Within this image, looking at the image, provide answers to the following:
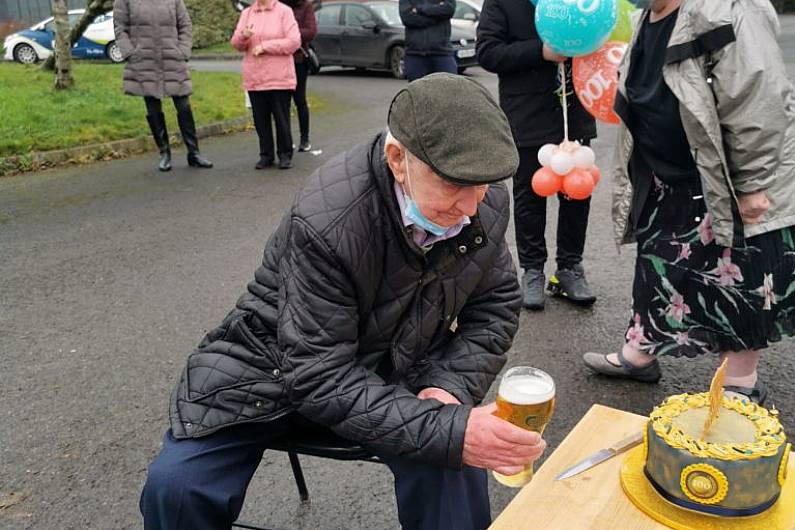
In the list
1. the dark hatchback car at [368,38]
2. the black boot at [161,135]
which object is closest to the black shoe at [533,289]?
the black boot at [161,135]

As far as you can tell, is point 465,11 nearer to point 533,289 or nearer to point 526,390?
point 533,289

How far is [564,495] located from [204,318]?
9.03 feet

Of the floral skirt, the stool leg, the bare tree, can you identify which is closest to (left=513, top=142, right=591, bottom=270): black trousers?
the floral skirt

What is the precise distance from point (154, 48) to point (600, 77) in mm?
4980

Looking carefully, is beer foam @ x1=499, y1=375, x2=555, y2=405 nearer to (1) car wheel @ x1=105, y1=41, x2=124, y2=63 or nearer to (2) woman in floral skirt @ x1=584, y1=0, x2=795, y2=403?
(2) woman in floral skirt @ x1=584, y1=0, x2=795, y2=403

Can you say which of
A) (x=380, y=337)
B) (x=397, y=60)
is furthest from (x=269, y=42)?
(x=397, y=60)

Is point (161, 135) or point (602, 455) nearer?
point (602, 455)

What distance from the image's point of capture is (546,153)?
362 centimetres

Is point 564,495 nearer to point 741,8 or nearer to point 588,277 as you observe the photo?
point 741,8

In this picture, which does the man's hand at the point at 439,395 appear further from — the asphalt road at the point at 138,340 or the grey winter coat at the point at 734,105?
the grey winter coat at the point at 734,105

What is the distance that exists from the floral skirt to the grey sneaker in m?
0.26

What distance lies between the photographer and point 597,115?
138 inches

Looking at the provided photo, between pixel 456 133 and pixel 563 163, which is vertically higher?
pixel 456 133

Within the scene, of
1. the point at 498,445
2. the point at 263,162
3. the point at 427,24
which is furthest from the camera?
the point at 427,24
